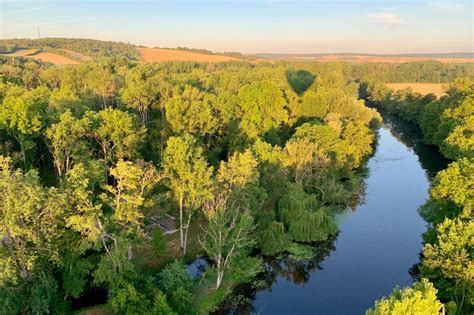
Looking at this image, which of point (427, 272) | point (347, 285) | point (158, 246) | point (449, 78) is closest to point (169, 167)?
point (158, 246)

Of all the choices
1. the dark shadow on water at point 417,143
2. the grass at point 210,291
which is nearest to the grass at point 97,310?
the grass at point 210,291

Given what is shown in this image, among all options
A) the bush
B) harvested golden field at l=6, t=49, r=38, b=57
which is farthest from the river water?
harvested golden field at l=6, t=49, r=38, b=57

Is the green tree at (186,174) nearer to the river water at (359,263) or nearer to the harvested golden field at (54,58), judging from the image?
the river water at (359,263)

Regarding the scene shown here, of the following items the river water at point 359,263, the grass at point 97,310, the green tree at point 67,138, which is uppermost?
the green tree at point 67,138

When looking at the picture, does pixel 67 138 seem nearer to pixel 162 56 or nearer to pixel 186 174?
pixel 186 174

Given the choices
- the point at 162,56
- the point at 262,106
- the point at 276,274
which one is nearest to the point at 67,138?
the point at 276,274

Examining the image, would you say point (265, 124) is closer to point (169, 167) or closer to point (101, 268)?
point (169, 167)
